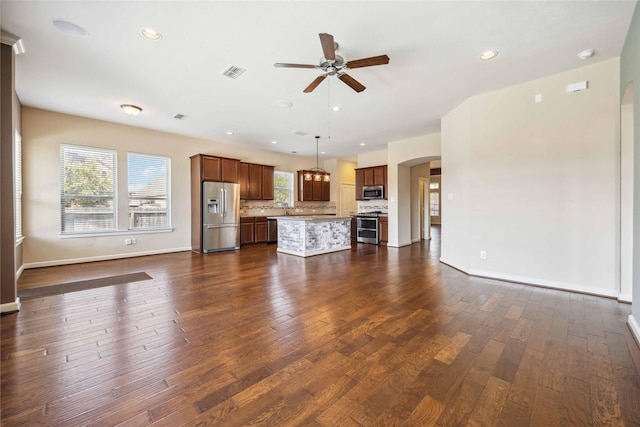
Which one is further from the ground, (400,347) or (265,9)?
(265,9)

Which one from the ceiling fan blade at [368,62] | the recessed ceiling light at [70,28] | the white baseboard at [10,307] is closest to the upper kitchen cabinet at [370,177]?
the ceiling fan blade at [368,62]

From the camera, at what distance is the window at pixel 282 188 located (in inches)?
350

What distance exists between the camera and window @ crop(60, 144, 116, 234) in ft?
16.9

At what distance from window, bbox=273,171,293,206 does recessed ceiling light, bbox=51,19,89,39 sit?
20.4ft

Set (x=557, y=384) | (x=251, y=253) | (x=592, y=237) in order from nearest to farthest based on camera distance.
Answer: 1. (x=557, y=384)
2. (x=592, y=237)
3. (x=251, y=253)

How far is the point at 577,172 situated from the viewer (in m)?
3.41

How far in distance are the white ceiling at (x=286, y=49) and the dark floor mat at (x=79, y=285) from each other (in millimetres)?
2918

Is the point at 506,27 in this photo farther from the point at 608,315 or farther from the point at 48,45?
the point at 48,45

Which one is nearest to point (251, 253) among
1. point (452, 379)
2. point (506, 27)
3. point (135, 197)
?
point (135, 197)

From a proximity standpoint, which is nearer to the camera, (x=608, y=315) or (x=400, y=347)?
(x=400, y=347)

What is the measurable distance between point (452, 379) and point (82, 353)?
108 inches

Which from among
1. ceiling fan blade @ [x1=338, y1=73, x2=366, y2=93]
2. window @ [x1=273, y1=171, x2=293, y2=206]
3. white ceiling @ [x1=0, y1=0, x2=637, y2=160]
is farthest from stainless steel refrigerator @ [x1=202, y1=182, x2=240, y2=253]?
ceiling fan blade @ [x1=338, y1=73, x2=366, y2=93]

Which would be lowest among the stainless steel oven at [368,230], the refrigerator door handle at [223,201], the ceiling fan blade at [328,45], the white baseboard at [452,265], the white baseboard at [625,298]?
the white baseboard at [625,298]

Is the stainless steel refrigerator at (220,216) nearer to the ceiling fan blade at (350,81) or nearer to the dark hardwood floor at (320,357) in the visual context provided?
the dark hardwood floor at (320,357)
